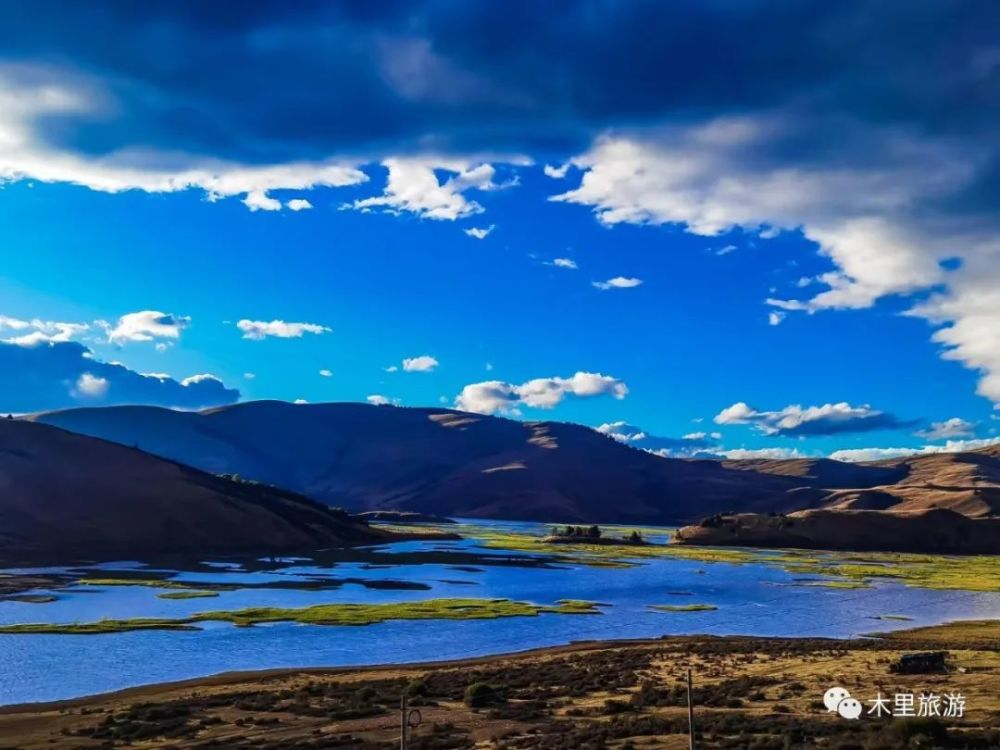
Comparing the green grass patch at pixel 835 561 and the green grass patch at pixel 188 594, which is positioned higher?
the green grass patch at pixel 188 594

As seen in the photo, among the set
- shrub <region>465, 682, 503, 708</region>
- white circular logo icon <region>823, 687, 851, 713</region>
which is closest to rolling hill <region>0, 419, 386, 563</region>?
shrub <region>465, 682, 503, 708</region>

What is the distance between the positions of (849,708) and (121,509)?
147 m

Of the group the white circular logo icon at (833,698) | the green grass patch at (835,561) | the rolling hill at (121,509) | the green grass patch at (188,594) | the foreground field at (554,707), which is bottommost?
the green grass patch at (835,561)

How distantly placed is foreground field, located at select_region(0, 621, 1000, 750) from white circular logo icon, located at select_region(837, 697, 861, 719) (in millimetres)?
419

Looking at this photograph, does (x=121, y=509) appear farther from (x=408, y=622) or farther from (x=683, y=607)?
(x=683, y=607)

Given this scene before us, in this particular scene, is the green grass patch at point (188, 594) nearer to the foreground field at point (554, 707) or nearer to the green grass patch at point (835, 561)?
the foreground field at point (554, 707)

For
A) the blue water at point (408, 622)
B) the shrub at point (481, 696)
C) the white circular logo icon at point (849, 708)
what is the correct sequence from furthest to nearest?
the blue water at point (408, 622) < the shrub at point (481, 696) < the white circular logo icon at point (849, 708)

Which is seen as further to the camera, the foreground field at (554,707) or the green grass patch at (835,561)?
the green grass patch at (835,561)

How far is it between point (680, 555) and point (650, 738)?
146835mm

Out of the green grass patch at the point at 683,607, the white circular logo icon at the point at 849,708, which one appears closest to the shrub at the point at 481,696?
the white circular logo icon at the point at 849,708

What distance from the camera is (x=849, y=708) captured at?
33.8 metres

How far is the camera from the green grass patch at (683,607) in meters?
86.1

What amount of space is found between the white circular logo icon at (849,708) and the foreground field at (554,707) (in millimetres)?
419

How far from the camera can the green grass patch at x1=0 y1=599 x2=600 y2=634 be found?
67.2 metres
